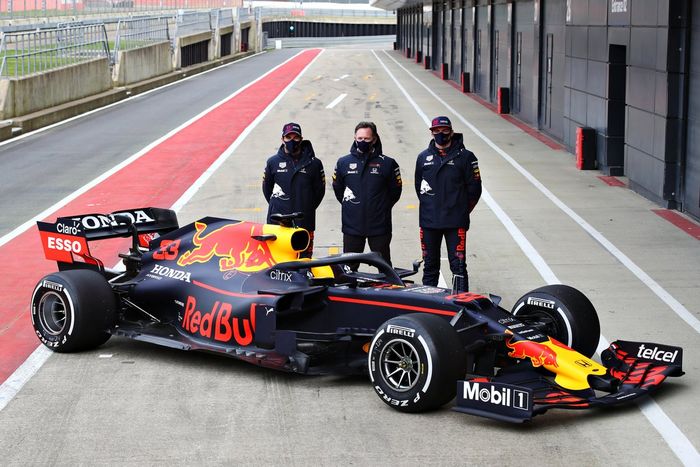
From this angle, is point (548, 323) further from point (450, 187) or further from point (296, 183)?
point (296, 183)

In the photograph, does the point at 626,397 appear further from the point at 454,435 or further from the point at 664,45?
the point at 664,45

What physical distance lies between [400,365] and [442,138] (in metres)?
3.78

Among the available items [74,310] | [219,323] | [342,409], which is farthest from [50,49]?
[342,409]

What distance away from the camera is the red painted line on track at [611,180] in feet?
69.8

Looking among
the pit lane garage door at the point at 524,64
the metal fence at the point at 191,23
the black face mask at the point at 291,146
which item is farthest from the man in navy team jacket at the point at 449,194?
the metal fence at the point at 191,23

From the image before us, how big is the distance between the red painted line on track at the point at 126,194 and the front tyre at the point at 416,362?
330cm

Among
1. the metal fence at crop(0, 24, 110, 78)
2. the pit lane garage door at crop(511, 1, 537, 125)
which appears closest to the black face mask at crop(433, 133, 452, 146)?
the pit lane garage door at crop(511, 1, 537, 125)

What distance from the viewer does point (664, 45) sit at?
1858 cm

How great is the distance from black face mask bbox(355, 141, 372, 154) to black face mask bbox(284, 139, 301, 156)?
0.72 m

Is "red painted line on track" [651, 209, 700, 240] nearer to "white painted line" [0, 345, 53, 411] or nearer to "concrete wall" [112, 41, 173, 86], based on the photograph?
"white painted line" [0, 345, 53, 411]

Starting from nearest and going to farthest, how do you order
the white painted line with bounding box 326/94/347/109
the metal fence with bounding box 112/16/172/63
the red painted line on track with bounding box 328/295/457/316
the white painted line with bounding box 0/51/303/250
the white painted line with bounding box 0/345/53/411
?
the red painted line on track with bounding box 328/295/457/316
the white painted line with bounding box 0/345/53/411
the white painted line with bounding box 0/51/303/250
the white painted line with bounding box 326/94/347/109
the metal fence with bounding box 112/16/172/63

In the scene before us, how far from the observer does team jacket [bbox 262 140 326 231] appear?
1208cm

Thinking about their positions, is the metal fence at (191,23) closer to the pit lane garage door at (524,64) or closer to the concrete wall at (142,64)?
the concrete wall at (142,64)

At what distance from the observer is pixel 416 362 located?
8375mm
